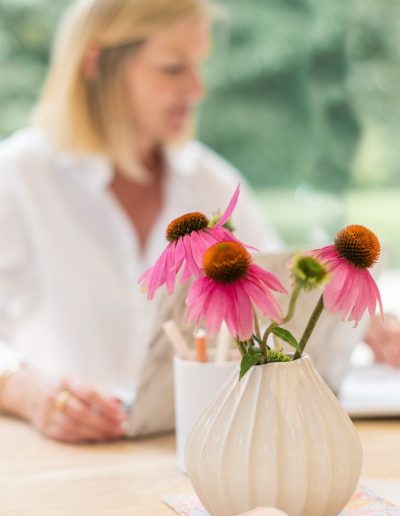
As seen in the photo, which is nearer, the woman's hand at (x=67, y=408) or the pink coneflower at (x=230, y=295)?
the pink coneflower at (x=230, y=295)

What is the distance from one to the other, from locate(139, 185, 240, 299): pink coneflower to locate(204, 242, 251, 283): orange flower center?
4 centimetres

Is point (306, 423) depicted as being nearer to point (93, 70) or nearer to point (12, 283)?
point (12, 283)

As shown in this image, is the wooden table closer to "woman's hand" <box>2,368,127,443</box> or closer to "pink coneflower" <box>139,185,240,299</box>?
"woman's hand" <box>2,368,127,443</box>

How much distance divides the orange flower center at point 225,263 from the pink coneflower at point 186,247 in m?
0.04

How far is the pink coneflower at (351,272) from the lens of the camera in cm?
66

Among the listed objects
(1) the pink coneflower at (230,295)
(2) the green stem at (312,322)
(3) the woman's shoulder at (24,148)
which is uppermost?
(3) the woman's shoulder at (24,148)

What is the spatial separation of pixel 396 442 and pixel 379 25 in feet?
7.78

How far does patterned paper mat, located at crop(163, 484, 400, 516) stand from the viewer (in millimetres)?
783

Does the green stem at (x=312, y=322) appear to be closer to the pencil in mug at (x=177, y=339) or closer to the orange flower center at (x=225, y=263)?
the orange flower center at (x=225, y=263)

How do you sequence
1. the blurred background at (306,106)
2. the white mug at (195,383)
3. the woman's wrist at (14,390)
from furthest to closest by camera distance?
the blurred background at (306,106) → the woman's wrist at (14,390) → the white mug at (195,383)

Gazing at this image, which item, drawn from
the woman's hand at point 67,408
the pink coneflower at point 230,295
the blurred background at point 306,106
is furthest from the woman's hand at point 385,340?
the blurred background at point 306,106

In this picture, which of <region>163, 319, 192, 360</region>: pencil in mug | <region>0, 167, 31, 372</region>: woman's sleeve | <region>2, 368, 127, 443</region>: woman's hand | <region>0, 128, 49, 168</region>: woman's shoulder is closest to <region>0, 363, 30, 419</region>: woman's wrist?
<region>2, 368, 127, 443</region>: woman's hand

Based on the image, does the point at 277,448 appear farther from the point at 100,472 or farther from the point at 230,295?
the point at 100,472

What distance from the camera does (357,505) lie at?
801 mm
